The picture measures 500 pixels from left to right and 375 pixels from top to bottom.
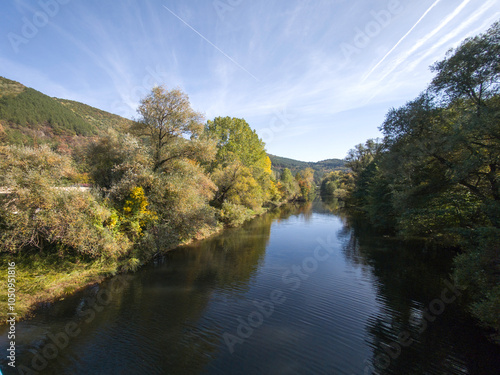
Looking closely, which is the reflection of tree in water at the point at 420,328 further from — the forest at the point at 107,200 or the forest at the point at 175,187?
the forest at the point at 107,200

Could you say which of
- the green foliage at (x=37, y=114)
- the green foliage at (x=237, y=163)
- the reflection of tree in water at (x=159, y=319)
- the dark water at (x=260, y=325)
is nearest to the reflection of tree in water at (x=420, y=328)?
the dark water at (x=260, y=325)

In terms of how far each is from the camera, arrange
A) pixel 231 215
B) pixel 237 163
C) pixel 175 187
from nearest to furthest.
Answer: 1. pixel 175 187
2. pixel 231 215
3. pixel 237 163

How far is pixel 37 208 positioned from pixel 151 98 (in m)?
11.2

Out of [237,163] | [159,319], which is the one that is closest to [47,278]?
[159,319]

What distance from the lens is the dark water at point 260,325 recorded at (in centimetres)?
675

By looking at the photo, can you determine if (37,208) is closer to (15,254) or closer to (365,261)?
(15,254)

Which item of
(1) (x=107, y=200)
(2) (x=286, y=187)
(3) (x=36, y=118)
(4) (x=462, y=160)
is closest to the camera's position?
(4) (x=462, y=160)

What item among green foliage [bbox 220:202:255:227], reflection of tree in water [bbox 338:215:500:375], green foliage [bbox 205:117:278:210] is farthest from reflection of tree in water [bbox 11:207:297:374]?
green foliage [bbox 205:117:278:210]

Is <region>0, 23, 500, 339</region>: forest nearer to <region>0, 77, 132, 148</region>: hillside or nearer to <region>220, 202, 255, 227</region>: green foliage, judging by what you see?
<region>220, 202, 255, 227</region>: green foliage

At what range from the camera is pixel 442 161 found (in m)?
12.3

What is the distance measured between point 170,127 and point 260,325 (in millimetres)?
16308

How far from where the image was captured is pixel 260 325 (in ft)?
28.8

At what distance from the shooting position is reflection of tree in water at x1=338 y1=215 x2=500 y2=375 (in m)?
6.77

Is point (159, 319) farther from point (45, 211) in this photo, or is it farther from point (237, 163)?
point (237, 163)
